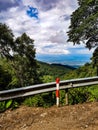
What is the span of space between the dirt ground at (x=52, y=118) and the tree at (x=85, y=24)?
30428mm

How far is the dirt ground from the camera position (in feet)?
31.6

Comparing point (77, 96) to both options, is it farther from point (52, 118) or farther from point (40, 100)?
point (52, 118)

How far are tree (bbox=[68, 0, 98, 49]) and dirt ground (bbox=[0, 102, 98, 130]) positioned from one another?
99.8 feet

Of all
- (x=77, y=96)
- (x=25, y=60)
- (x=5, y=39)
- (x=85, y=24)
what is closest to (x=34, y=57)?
(x=25, y=60)

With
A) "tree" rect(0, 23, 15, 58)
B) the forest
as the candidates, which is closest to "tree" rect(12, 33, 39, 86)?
the forest

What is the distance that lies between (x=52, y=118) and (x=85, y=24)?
32.6 meters

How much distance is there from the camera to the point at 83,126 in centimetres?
958

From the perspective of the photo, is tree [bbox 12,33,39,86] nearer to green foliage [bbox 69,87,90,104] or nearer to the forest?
the forest

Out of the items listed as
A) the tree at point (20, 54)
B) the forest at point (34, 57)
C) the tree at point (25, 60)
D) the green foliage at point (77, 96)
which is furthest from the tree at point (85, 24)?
the green foliage at point (77, 96)

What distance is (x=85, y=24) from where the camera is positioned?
42156 millimetres

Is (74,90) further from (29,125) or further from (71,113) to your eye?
→ (29,125)

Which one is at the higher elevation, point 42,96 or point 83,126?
point 42,96

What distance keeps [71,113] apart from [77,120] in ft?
2.98

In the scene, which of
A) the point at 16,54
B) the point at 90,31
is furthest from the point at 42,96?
the point at 16,54
